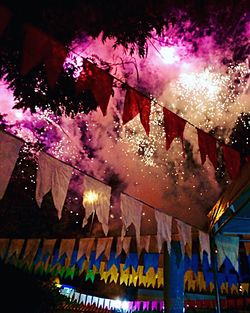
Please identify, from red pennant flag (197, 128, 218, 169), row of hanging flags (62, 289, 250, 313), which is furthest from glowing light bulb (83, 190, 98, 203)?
row of hanging flags (62, 289, 250, 313)

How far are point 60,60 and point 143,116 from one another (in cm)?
160

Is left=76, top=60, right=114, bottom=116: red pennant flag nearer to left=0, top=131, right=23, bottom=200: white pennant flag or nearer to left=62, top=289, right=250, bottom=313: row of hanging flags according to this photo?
left=0, top=131, right=23, bottom=200: white pennant flag

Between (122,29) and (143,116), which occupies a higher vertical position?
(122,29)

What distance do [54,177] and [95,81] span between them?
1.55 m

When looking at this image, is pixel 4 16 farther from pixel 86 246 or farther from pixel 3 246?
pixel 3 246

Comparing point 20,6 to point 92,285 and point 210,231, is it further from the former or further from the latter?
point 92,285

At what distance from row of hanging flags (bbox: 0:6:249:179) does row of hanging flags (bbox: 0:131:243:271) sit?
86 cm

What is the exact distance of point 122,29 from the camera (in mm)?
5543

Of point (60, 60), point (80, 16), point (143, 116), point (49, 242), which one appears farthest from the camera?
point (49, 242)

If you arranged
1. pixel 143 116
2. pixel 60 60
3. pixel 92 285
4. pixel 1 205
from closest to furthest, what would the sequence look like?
1. pixel 60 60
2. pixel 143 116
3. pixel 1 205
4. pixel 92 285

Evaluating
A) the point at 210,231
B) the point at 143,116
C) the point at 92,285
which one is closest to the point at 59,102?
the point at 143,116

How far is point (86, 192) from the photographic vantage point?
397 cm

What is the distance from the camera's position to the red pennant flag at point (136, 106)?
4.58 m

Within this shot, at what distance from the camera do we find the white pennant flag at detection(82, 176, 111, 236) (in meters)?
3.93
